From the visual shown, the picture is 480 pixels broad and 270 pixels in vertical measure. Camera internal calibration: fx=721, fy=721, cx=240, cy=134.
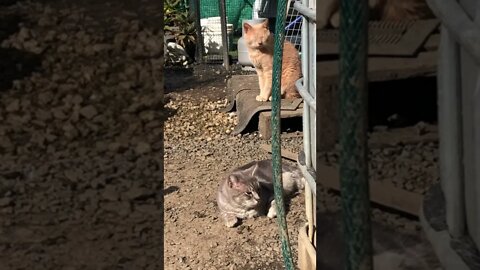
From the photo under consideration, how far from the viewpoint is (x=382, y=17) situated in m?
0.87

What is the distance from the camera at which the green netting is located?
24.5 ft

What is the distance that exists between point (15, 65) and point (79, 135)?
0.12 m

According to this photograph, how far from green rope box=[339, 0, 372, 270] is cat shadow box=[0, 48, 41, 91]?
0.42 metres

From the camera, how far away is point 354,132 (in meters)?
0.75

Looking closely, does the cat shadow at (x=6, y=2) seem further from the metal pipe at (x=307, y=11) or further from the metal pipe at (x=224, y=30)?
the metal pipe at (x=224, y=30)

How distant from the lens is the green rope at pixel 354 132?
0.74 metres

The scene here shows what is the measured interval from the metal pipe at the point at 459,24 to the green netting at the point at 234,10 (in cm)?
668

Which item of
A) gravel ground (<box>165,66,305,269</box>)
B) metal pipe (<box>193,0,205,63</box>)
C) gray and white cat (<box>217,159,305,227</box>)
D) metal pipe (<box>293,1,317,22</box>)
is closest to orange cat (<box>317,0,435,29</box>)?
metal pipe (<box>293,1,317,22</box>)

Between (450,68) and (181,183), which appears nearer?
(450,68)

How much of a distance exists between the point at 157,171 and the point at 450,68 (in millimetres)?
404

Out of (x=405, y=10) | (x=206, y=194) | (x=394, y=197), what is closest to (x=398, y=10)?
(x=405, y=10)

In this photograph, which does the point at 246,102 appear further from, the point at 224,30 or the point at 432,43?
the point at 432,43

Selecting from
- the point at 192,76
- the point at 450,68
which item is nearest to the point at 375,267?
the point at 450,68

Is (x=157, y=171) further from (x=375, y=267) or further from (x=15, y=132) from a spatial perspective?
(x=375, y=267)
